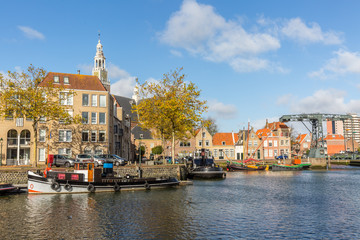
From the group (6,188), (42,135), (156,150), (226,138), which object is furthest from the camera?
(226,138)

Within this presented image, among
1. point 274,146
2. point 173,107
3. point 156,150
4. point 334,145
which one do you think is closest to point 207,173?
point 173,107

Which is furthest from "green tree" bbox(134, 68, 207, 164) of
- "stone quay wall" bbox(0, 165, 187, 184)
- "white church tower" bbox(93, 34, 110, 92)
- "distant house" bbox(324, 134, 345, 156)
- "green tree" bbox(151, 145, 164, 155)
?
"distant house" bbox(324, 134, 345, 156)

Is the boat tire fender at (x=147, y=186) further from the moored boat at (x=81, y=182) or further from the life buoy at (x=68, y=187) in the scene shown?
the life buoy at (x=68, y=187)

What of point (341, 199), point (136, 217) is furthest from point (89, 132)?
point (341, 199)

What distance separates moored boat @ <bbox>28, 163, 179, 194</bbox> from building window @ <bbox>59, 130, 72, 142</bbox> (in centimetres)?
2281

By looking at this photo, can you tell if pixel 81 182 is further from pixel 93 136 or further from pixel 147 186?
pixel 93 136

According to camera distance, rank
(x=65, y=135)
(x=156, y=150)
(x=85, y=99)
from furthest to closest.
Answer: (x=156, y=150) < (x=85, y=99) < (x=65, y=135)

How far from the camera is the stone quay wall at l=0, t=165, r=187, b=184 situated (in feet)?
125

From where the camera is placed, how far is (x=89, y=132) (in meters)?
60.1

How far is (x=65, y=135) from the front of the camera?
2301 inches

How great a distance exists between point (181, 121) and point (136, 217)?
2941 centimetres

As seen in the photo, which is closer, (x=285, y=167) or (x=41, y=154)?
(x=41, y=154)

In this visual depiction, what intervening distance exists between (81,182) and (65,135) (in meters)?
26.0

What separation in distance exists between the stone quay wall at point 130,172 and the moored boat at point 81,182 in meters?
4.03
